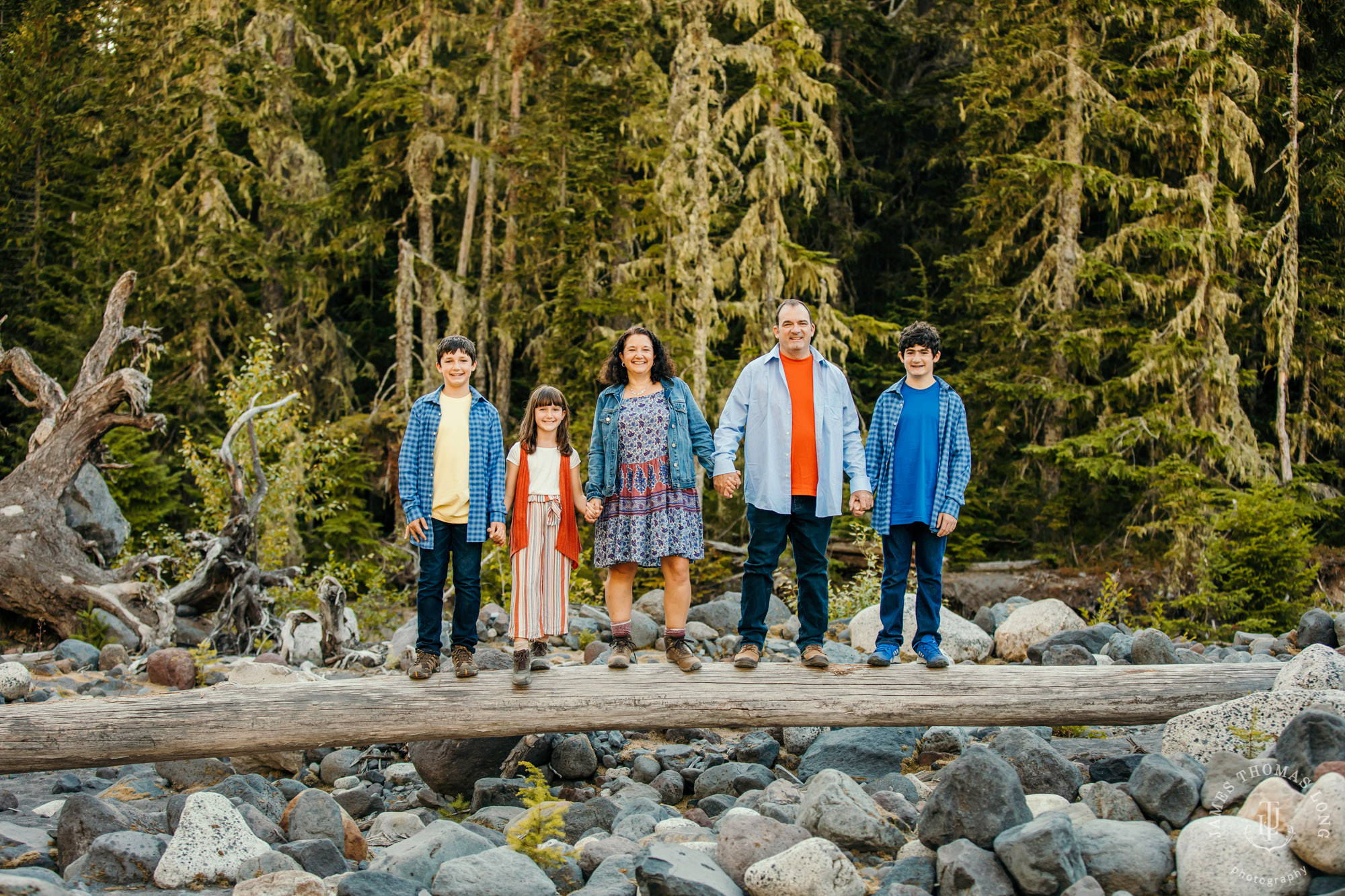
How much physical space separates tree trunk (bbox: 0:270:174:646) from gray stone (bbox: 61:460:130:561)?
84 centimetres

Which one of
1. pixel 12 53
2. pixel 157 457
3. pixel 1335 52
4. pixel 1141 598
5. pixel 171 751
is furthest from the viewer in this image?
pixel 12 53

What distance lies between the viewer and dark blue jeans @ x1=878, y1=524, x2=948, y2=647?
19.6 feet

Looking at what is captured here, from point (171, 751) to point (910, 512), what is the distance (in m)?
4.29

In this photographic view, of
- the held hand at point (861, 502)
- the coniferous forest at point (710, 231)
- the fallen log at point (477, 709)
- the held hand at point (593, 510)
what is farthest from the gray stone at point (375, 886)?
the coniferous forest at point (710, 231)

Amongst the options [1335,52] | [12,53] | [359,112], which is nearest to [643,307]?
[359,112]

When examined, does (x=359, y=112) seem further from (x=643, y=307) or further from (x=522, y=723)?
(x=522, y=723)

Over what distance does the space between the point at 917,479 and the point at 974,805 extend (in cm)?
186

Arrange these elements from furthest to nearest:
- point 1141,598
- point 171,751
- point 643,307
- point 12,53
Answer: point 12,53 < point 643,307 < point 1141,598 < point 171,751

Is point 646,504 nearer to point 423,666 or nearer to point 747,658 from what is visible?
point 747,658

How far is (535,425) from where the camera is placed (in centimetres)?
613

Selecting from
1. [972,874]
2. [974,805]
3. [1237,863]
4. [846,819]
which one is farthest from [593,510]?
[1237,863]

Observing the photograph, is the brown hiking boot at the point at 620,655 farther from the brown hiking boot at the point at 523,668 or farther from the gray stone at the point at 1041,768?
the gray stone at the point at 1041,768

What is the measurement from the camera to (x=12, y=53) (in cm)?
2098

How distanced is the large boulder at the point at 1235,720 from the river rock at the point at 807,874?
227 centimetres
